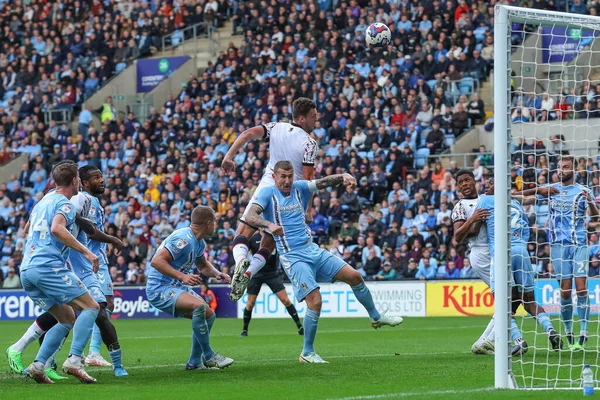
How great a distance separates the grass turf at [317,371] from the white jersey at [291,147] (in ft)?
7.98

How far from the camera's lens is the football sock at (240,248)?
12.9 metres

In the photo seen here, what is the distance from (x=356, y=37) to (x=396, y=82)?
2.59 m

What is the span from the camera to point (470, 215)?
520 inches

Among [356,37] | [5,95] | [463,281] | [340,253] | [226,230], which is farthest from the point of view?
[5,95]

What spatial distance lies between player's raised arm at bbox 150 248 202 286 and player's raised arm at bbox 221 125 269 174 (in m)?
1.87

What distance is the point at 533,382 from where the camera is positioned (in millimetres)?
9938

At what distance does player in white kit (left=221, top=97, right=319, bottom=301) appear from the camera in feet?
43.1

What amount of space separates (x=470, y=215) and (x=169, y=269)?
4.01 m

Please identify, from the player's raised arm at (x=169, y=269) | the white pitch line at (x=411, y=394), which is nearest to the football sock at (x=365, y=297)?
the player's raised arm at (x=169, y=269)

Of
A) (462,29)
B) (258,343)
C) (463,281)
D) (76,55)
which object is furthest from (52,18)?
(258,343)

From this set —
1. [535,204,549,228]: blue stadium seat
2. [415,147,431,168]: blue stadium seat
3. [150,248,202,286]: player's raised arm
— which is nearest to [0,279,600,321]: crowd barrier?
[535,204,549,228]: blue stadium seat

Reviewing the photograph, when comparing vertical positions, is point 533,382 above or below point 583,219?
below

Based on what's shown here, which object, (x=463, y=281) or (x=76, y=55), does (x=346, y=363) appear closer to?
(x=463, y=281)

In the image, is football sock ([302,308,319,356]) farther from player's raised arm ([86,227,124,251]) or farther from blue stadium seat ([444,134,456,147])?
blue stadium seat ([444,134,456,147])
